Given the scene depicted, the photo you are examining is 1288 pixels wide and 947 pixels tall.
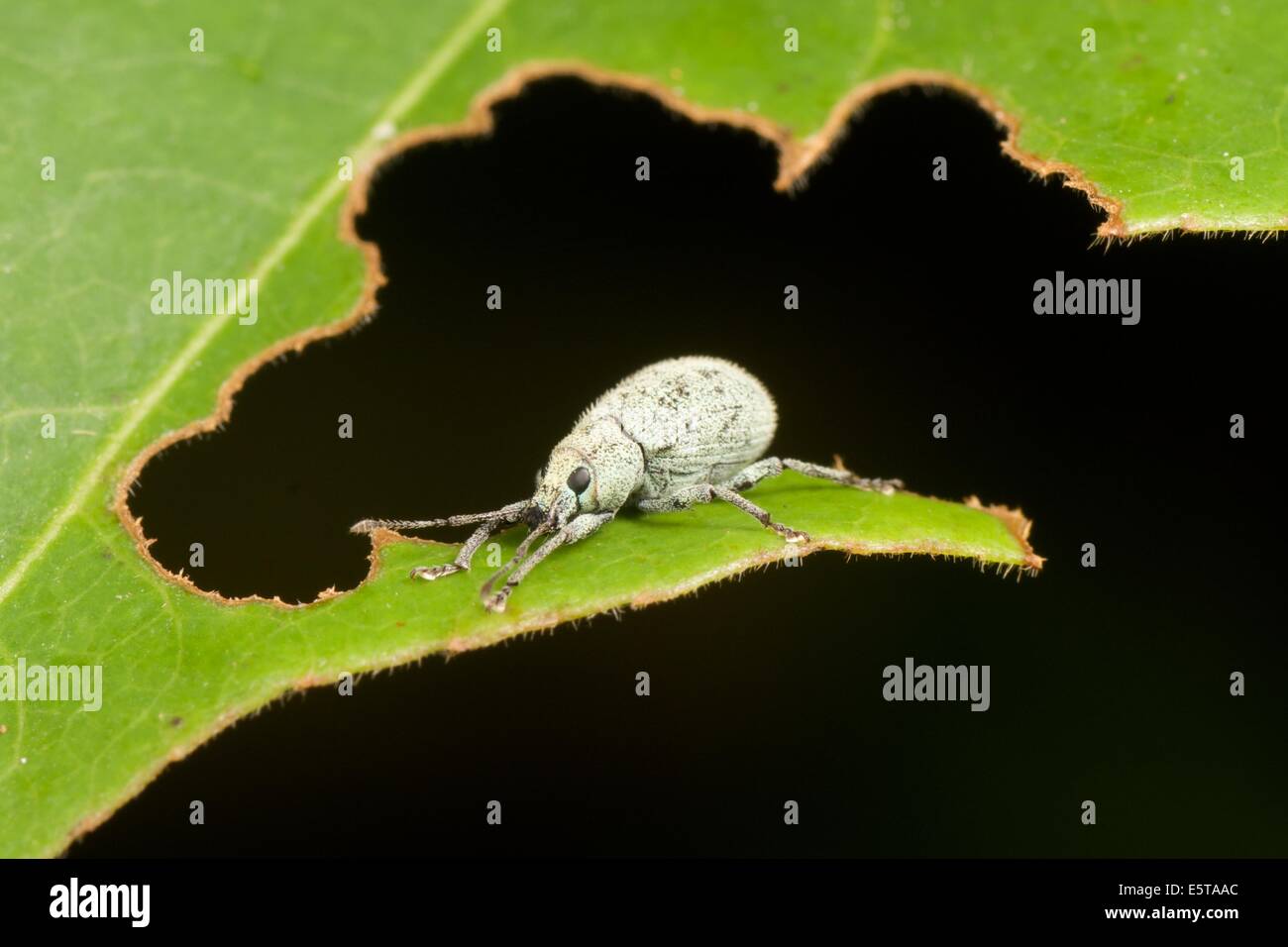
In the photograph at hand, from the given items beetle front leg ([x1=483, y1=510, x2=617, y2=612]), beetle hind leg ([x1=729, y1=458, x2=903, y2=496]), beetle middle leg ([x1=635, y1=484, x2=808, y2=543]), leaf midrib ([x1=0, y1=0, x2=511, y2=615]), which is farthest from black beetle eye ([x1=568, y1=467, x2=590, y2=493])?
leaf midrib ([x1=0, y1=0, x2=511, y2=615])

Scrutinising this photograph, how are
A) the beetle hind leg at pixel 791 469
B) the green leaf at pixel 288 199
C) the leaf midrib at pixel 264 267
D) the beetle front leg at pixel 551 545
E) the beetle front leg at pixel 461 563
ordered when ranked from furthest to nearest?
the beetle hind leg at pixel 791 469
the beetle front leg at pixel 461 563
the leaf midrib at pixel 264 267
the beetle front leg at pixel 551 545
the green leaf at pixel 288 199

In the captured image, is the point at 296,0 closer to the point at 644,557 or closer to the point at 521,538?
the point at 521,538

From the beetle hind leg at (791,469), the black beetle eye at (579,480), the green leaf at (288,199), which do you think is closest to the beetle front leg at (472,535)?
the green leaf at (288,199)

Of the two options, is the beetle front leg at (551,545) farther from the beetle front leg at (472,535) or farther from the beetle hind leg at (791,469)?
the beetle hind leg at (791,469)

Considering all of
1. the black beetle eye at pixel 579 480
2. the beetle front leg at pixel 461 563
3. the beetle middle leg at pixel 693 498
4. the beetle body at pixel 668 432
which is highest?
the beetle body at pixel 668 432

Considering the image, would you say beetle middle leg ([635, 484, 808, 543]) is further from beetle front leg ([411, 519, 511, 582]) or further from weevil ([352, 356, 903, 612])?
beetle front leg ([411, 519, 511, 582])

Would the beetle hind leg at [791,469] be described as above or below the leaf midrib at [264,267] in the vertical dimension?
below
